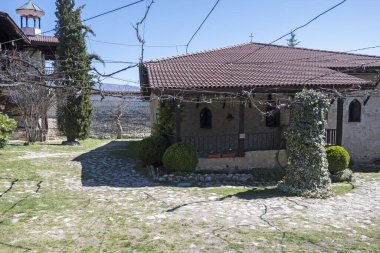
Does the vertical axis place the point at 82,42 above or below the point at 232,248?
above

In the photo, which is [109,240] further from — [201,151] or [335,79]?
[335,79]

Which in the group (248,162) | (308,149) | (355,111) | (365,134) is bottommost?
(248,162)

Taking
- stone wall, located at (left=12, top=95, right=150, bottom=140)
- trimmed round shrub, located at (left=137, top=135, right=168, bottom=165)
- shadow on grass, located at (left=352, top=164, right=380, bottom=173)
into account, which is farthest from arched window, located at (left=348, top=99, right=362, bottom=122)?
stone wall, located at (left=12, top=95, right=150, bottom=140)

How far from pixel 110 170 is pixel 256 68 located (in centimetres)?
725

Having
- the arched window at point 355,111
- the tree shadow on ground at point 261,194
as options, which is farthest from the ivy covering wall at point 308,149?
the arched window at point 355,111

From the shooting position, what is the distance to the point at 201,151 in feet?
42.1

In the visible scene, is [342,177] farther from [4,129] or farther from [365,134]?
[4,129]

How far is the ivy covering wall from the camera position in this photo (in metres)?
9.06

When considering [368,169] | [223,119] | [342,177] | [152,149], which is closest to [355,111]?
[368,169]

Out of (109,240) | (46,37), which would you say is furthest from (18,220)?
(46,37)

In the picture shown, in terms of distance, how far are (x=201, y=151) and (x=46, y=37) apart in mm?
21212

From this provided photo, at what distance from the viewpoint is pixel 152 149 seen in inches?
468

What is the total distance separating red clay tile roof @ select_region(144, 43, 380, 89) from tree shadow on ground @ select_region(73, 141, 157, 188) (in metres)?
3.05

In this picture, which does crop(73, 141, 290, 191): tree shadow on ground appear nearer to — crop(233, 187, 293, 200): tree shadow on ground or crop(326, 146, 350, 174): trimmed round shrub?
crop(233, 187, 293, 200): tree shadow on ground
